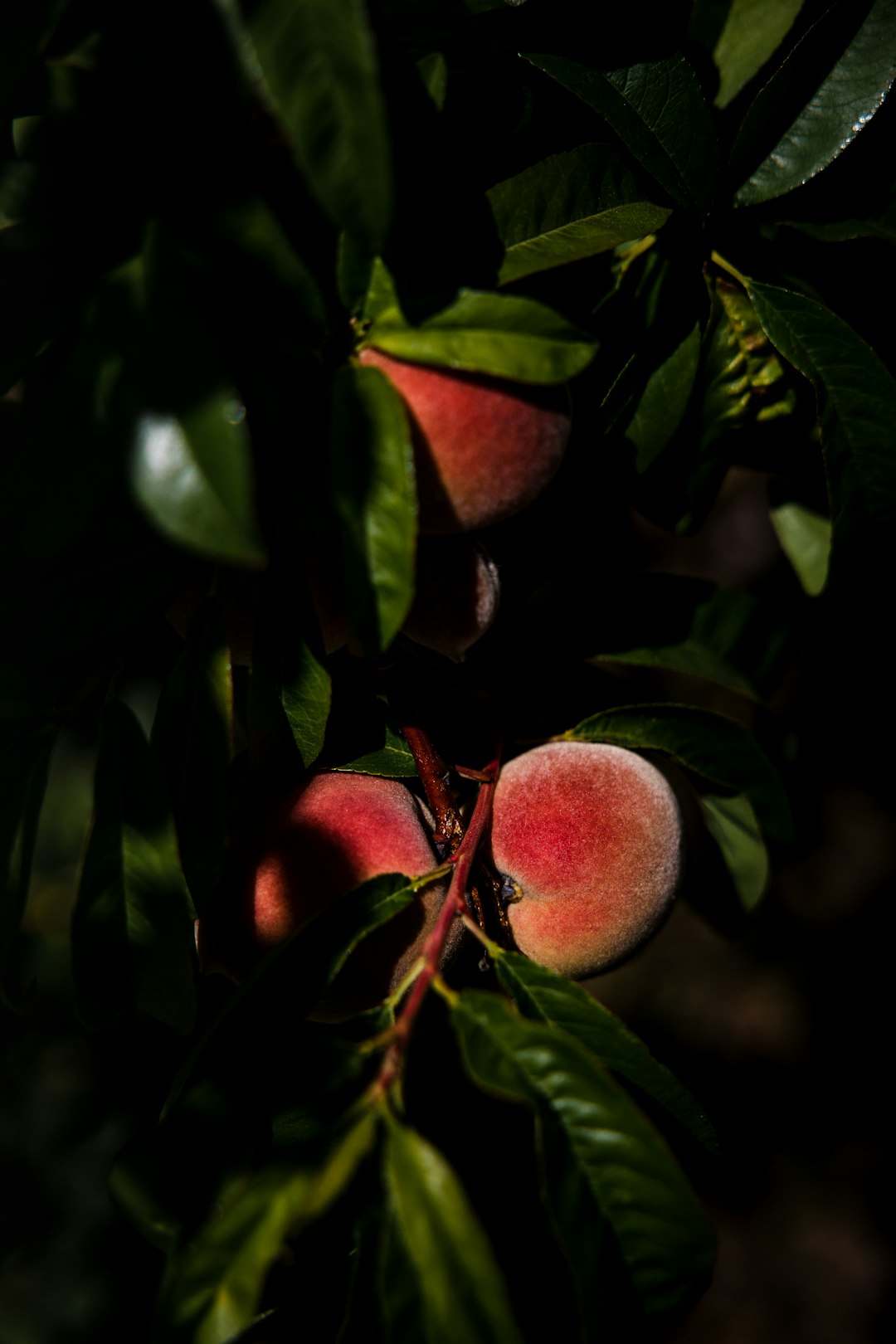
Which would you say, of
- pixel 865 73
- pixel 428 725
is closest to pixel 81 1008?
pixel 428 725

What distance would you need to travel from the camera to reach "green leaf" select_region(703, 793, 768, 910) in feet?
3.66

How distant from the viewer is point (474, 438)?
2.20ft

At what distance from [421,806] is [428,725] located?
9 cm

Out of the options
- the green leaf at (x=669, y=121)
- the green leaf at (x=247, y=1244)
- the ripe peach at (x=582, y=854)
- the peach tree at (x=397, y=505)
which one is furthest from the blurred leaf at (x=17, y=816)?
the green leaf at (x=669, y=121)

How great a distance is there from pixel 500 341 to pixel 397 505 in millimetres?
121

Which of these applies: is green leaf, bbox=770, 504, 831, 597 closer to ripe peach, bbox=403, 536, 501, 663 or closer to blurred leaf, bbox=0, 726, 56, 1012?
ripe peach, bbox=403, 536, 501, 663

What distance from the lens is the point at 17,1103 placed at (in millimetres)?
2047

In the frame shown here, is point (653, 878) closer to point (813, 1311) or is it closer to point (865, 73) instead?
point (865, 73)

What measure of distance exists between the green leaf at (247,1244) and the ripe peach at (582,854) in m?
0.36

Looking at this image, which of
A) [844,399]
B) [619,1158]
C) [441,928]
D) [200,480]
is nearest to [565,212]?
[844,399]

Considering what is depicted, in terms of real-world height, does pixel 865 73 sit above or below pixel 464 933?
above

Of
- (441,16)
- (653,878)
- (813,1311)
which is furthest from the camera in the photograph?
(813,1311)

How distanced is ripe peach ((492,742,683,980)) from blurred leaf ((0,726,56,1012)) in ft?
1.25

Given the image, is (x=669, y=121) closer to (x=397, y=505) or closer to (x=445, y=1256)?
(x=397, y=505)
